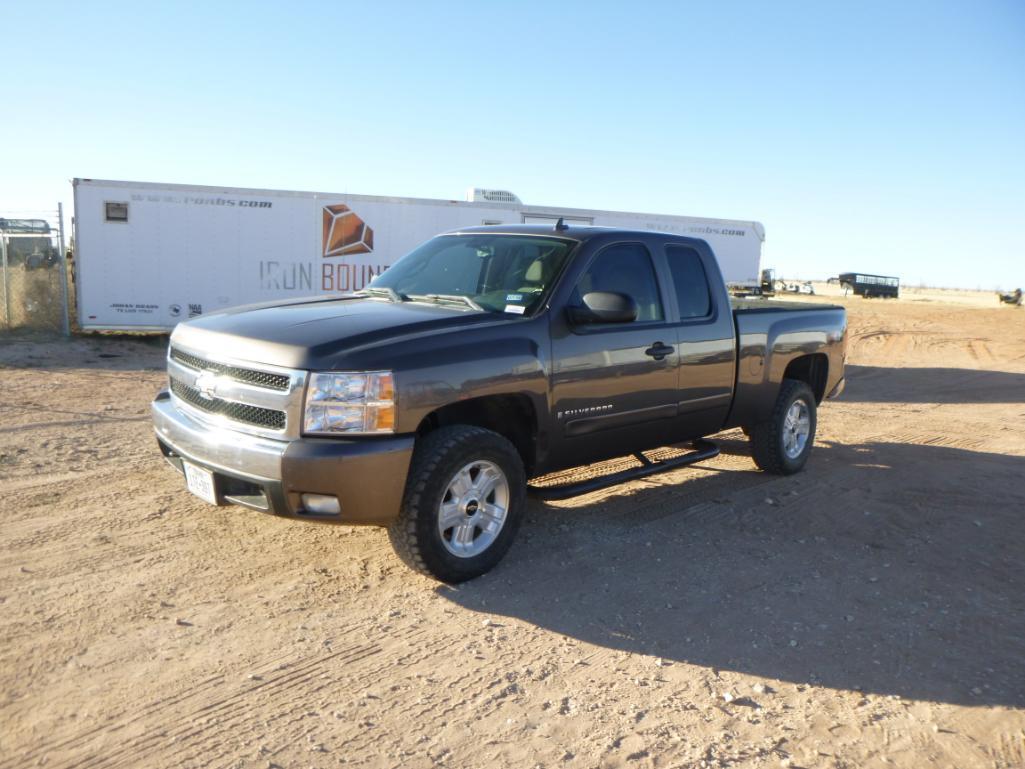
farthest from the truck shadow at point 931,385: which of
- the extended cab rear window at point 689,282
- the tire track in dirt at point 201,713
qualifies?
the tire track in dirt at point 201,713

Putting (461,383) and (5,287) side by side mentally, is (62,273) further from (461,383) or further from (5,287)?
(461,383)

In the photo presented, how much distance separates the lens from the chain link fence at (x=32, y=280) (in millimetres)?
15555

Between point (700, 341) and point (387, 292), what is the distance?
229 cm

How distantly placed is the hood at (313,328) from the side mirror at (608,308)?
22.4 inches

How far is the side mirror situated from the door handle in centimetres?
66

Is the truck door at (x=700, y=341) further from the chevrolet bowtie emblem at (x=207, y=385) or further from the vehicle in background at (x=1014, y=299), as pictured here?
the vehicle in background at (x=1014, y=299)

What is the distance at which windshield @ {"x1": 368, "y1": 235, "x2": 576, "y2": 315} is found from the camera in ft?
16.6

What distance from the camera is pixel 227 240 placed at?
52.4 ft

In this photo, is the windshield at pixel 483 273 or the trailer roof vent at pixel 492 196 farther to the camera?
the trailer roof vent at pixel 492 196

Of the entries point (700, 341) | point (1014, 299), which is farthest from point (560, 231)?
point (1014, 299)

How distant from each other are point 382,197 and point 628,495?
11.6 metres

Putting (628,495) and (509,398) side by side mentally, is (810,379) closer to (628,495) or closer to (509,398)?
(628,495)

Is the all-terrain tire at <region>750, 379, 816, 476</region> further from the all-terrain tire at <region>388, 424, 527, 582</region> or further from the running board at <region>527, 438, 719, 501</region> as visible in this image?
the all-terrain tire at <region>388, 424, 527, 582</region>

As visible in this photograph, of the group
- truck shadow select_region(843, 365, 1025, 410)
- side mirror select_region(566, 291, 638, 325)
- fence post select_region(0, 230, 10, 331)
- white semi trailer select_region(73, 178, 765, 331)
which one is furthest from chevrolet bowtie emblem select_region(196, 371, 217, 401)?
fence post select_region(0, 230, 10, 331)
